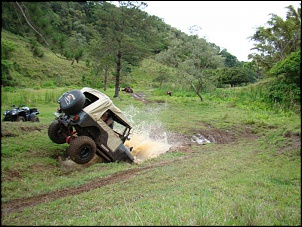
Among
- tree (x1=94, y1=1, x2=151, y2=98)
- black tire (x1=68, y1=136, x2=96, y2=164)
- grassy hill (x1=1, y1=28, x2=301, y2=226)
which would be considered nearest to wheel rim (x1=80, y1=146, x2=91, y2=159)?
black tire (x1=68, y1=136, x2=96, y2=164)

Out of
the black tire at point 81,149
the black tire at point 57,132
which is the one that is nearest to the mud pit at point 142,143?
the black tire at point 81,149

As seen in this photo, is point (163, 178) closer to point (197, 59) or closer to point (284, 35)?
point (284, 35)

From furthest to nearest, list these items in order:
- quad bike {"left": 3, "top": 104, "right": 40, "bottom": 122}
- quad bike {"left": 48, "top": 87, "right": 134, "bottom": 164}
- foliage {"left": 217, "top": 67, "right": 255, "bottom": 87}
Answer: foliage {"left": 217, "top": 67, "right": 255, "bottom": 87} < quad bike {"left": 3, "top": 104, "right": 40, "bottom": 122} < quad bike {"left": 48, "top": 87, "right": 134, "bottom": 164}

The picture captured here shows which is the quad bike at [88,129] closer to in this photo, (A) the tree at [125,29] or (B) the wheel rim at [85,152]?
(B) the wheel rim at [85,152]

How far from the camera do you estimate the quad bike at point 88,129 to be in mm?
7656

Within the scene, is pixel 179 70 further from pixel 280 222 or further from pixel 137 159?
pixel 280 222

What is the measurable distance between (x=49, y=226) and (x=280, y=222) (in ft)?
7.45

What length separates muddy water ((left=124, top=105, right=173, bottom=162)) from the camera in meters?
10.5

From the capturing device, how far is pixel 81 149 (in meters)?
7.57

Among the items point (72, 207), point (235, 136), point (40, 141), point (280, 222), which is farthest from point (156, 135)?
point (280, 222)

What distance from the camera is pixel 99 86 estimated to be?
33.3 metres

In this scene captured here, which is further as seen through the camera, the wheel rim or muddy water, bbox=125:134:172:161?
muddy water, bbox=125:134:172:161

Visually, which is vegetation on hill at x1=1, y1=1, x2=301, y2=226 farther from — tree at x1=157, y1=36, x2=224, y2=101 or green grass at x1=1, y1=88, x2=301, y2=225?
tree at x1=157, y1=36, x2=224, y2=101

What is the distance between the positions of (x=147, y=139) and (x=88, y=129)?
4271mm
